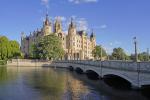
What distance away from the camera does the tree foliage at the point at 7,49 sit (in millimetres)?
134000

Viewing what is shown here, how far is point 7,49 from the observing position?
13488cm

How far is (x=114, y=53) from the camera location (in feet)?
523

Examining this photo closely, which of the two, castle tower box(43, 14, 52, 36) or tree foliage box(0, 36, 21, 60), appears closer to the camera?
tree foliage box(0, 36, 21, 60)

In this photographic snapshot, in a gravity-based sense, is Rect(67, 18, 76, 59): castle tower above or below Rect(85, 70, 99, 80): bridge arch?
above

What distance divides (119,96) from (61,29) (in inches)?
6059

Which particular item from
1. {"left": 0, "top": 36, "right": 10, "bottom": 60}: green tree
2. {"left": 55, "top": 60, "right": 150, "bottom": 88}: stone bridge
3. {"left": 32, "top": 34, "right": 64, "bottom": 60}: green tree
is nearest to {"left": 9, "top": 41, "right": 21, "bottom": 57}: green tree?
{"left": 0, "top": 36, "right": 10, "bottom": 60}: green tree

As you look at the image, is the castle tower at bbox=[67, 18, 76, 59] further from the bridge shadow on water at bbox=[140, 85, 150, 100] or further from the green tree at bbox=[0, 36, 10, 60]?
the bridge shadow on water at bbox=[140, 85, 150, 100]

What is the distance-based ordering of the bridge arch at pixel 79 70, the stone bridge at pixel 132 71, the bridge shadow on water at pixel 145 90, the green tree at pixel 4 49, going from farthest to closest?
the green tree at pixel 4 49 → the bridge arch at pixel 79 70 → the bridge shadow on water at pixel 145 90 → the stone bridge at pixel 132 71

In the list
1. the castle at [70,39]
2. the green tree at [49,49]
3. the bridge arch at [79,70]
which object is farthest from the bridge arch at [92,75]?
the castle at [70,39]

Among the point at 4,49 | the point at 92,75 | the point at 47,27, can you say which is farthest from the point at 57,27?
the point at 92,75

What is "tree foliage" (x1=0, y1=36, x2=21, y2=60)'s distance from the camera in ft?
440

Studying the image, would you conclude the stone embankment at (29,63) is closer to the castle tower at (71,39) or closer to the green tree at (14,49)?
the green tree at (14,49)

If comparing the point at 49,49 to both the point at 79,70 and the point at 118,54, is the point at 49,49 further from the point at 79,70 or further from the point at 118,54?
the point at 118,54

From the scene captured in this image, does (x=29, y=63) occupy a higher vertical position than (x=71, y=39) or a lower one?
lower
